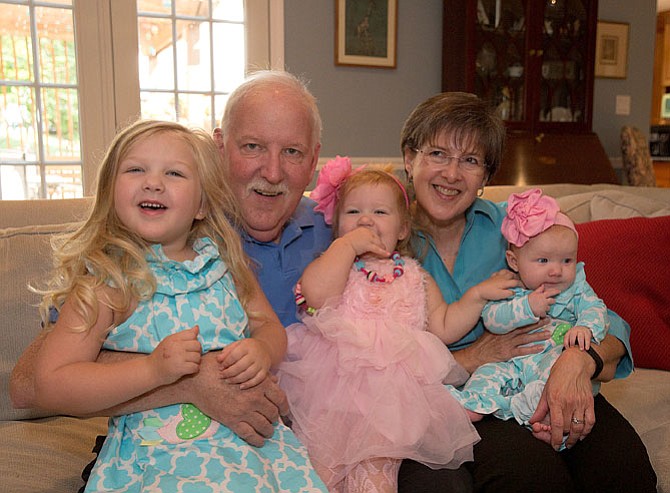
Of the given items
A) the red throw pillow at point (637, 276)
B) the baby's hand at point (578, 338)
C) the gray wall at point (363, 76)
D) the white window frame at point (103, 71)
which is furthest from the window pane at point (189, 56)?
the baby's hand at point (578, 338)

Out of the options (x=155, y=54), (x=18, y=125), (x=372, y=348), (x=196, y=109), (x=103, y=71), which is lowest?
(x=372, y=348)

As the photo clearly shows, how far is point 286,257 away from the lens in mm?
1751

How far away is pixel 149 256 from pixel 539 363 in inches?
37.7

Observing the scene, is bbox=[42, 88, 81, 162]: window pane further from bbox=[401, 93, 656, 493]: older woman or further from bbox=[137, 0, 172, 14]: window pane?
bbox=[401, 93, 656, 493]: older woman

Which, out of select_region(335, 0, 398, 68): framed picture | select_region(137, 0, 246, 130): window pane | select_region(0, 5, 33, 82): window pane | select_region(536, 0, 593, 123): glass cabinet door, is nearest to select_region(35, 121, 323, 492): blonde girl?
select_region(137, 0, 246, 130): window pane

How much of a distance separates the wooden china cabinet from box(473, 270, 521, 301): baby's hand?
9.27 feet

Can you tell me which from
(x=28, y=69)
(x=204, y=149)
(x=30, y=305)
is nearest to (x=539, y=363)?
(x=204, y=149)

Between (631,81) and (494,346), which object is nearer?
(494,346)

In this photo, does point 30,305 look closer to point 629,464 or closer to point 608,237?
point 629,464

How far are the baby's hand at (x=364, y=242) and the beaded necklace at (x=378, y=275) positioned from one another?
0.05 metres

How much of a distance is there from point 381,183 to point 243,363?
26.4 inches

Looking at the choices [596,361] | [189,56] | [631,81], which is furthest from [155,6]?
[631,81]

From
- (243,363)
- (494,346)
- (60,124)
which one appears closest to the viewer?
(243,363)

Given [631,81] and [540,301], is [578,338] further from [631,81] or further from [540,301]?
[631,81]
